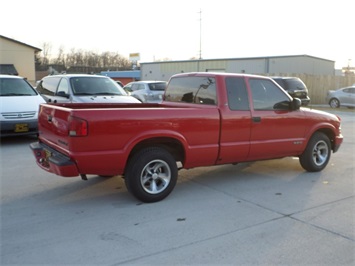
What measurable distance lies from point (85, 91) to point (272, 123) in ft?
21.6

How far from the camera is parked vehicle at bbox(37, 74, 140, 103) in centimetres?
1065

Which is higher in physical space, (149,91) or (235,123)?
(149,91)

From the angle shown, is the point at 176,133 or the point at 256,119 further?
the point at 256,119

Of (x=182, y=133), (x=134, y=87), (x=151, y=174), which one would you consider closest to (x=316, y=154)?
(x=182, y=133)

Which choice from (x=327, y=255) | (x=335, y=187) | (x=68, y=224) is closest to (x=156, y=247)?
(x=68, y=224)

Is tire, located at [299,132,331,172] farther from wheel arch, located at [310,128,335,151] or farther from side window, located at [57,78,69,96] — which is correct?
side window, located at [57,78,69,96]

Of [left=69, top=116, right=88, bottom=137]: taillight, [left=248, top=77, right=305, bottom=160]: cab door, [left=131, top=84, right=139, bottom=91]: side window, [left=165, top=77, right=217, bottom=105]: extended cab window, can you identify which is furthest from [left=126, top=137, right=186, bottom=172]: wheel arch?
[left=131, top=84, right=139, bottom=91]: side window

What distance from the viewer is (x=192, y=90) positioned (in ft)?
20.1

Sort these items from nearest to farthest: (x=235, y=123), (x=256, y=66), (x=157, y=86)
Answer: (x=235, y=123), (x=157, y=86), (x=256, y=66)

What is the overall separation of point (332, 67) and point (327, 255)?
140ft

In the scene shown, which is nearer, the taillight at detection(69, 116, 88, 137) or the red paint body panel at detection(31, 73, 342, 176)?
the taillight at detection(69, 116, 88, 137)

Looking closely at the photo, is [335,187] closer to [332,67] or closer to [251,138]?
[251,138]

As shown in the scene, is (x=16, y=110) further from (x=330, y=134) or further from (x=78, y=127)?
(x=330, y=134)

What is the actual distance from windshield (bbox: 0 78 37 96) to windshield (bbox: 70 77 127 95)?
124 cm
